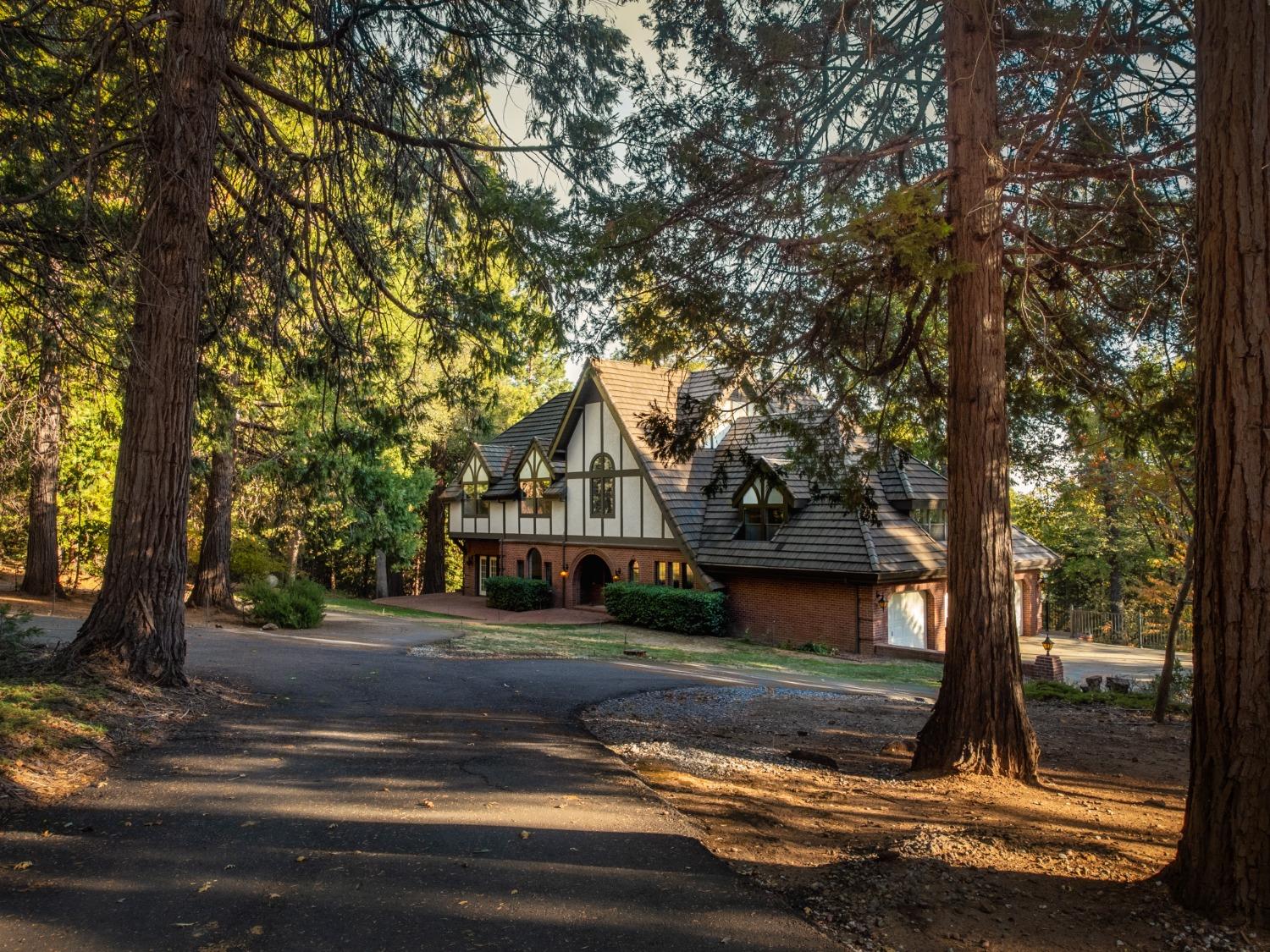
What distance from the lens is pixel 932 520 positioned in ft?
83.8

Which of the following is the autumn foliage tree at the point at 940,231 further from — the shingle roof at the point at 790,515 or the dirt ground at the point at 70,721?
the shingle roof at the point at 790,515

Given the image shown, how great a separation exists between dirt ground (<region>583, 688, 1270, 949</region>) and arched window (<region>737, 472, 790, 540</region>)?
52.6 ft

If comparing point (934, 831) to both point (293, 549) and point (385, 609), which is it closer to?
point (385, 609)

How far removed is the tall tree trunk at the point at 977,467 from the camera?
680 cm

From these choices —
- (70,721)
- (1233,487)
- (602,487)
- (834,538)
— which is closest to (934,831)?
(1233,487)

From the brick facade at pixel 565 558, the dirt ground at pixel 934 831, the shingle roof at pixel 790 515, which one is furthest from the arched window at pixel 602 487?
the dirt ground at pixel 934 831

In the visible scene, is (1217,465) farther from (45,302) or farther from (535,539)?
(535,539)

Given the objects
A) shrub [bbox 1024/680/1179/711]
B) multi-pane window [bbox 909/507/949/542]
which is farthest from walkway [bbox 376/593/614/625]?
shrub [bbox 1024/680/1179/711]

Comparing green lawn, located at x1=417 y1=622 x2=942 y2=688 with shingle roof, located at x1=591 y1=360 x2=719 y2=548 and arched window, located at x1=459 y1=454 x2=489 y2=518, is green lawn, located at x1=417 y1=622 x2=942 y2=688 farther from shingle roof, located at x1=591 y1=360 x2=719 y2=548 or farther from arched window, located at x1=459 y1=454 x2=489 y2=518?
arched window, located at x1=459 y1=454 x2=489 y2=518

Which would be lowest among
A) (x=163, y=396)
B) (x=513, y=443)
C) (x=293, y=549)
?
(x=293, y=549)

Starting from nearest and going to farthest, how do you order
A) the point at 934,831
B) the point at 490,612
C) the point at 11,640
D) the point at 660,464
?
the point at 934,831 < the point at 11,640 < the point at 660,464 < the point at 490,612

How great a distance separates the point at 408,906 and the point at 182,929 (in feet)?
3.17

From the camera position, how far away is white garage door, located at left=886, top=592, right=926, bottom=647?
23328 millimetres

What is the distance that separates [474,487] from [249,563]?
12609 millimetres
